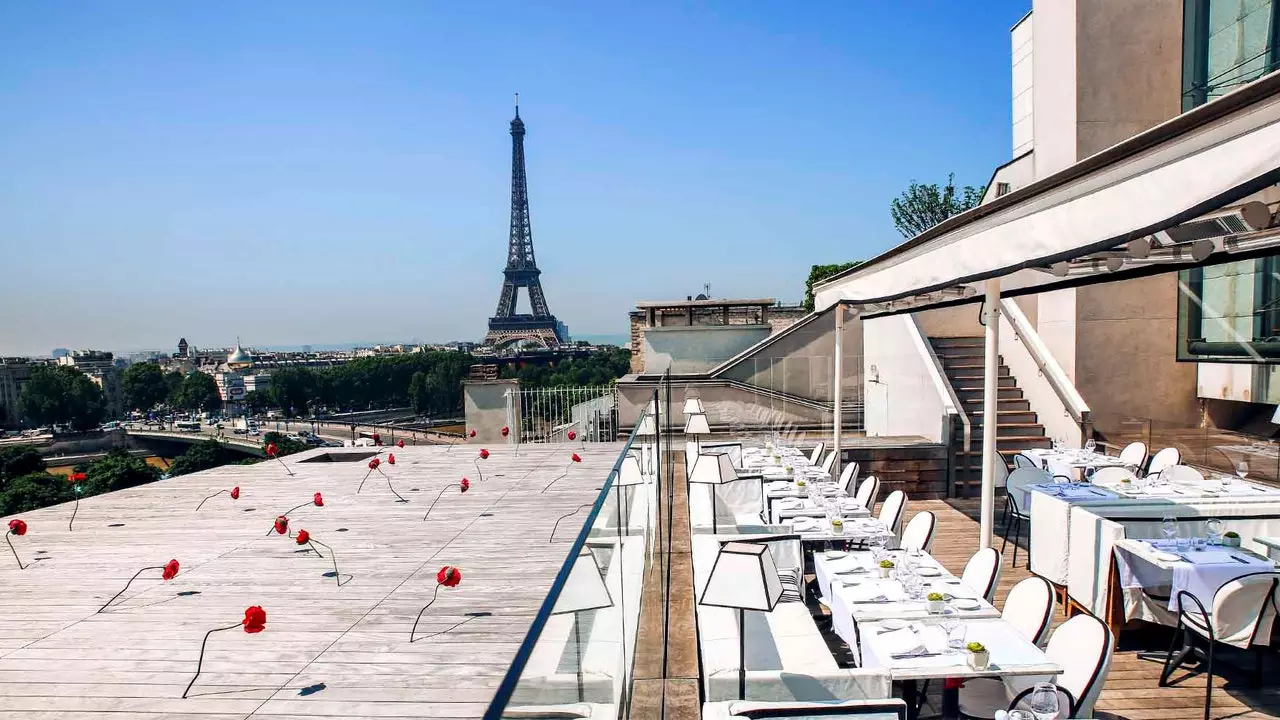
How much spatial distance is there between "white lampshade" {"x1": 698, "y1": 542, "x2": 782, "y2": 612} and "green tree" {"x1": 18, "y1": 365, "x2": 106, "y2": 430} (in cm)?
11255

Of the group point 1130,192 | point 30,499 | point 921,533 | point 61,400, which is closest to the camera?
point 1130,192

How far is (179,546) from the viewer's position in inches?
348

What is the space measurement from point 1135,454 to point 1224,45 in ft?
21.0

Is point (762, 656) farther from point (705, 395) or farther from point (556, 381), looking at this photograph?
point (556, 381)

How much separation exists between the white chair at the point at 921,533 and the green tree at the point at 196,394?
430 feet

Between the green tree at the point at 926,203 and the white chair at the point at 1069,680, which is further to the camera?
the green tree at the point at 926,203

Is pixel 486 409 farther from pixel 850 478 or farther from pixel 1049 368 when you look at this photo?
pixel 1049 368

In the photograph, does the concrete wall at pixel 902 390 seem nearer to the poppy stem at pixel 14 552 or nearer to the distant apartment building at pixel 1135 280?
the distant apartment building at pixel 1135 280

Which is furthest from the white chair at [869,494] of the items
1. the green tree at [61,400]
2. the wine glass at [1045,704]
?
the green tree at [61,400]

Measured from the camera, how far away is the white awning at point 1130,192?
86.0 inches

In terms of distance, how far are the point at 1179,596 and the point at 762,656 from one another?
2524 mm

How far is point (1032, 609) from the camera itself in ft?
13.8

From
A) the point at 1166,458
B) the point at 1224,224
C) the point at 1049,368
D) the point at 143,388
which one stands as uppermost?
the point at 1224,224

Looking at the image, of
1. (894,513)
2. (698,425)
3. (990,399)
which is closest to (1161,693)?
(990,399)
